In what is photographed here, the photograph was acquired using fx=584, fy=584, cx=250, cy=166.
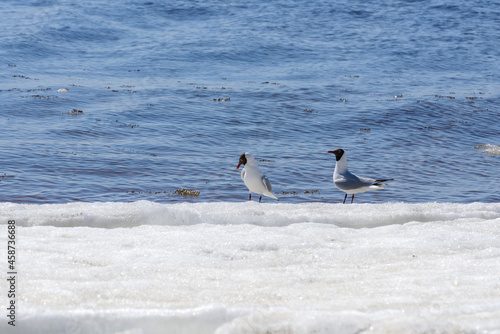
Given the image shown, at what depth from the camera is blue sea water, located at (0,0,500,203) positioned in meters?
11.1

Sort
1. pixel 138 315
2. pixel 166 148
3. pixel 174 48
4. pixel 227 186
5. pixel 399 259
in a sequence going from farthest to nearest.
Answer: pixel 174 48, pixel 166 148, pixel 227 186, pixel 399 259, pixel 138 315

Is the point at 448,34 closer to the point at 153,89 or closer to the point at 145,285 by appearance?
the point at 153,89

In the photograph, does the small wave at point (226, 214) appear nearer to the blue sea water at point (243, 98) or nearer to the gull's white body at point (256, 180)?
the gull's white body at point (256, 180)

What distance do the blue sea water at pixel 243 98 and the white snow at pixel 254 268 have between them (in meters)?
3.03

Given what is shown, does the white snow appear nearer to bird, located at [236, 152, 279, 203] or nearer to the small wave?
the small wave

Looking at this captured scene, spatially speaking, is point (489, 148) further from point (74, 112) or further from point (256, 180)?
point (74, 112)

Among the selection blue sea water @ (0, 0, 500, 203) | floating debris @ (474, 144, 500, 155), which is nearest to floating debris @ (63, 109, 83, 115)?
blue sea water @ (0, 0, 500, 203)

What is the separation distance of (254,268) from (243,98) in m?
14.4

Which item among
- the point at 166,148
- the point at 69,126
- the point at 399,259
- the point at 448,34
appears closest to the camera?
the point at 399,259

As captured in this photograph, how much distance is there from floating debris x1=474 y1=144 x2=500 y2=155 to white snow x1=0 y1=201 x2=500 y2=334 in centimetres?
719

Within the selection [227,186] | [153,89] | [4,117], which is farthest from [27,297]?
[153,89]

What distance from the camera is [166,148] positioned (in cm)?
1320

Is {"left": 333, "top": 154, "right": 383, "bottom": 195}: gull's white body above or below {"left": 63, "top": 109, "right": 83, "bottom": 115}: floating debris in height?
above

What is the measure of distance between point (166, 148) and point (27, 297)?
9.32 metres
